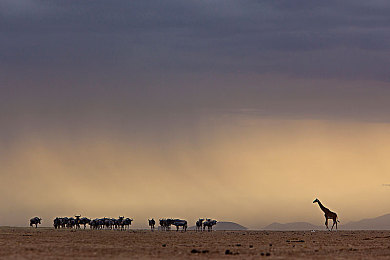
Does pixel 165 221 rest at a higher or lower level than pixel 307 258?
higher

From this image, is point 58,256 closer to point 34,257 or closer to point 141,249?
point 34,257

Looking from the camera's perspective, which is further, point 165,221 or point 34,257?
point 165,221

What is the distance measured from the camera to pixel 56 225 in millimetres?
136375

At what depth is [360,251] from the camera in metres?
56.5

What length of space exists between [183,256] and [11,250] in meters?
14.4

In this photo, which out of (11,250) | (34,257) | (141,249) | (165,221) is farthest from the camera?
(165,221)

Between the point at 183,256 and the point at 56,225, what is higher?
the point at 56,225

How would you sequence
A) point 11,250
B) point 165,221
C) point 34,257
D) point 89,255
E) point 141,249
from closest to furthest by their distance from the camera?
point 34,257, point 89,255, point 11,250, point 141,249, point 165,221

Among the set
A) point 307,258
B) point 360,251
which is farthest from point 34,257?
point 360,251

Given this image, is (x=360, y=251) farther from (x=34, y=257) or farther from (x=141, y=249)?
(x=34, y=257)

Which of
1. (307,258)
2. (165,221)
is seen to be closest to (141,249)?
(307,258)

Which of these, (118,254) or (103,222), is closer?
(118,254)

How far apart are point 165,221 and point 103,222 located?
1412 cm

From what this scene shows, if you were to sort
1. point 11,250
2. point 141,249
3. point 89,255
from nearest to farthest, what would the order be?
point 89,255, point 11,250, point 141,249
